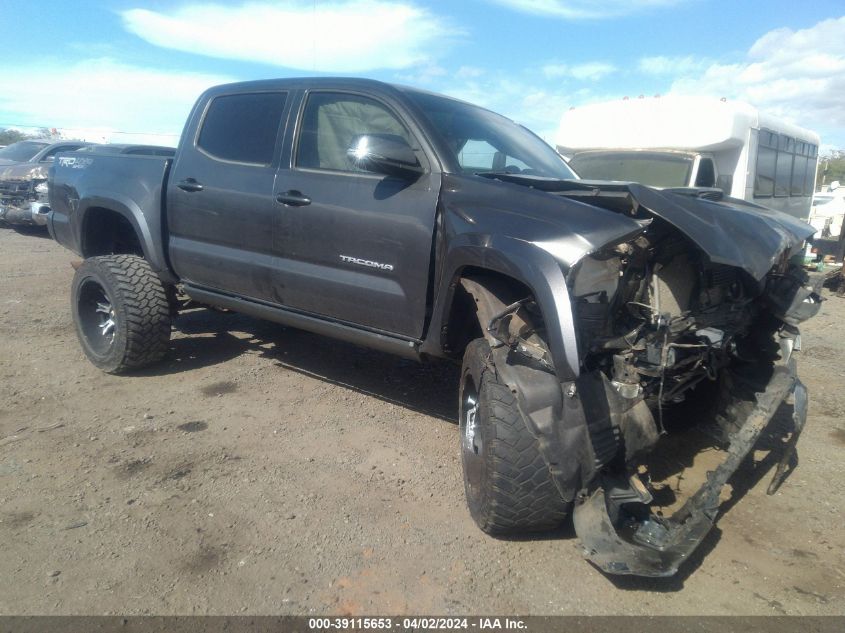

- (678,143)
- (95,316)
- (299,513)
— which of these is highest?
(678,143)

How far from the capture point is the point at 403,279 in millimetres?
3328

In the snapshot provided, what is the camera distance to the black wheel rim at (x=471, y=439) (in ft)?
9.57

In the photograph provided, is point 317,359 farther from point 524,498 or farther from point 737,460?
point 737,460

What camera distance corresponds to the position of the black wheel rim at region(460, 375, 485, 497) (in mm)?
2915

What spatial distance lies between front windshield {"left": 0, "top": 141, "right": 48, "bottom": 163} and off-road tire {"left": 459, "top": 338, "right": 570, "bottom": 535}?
15433 millimetres

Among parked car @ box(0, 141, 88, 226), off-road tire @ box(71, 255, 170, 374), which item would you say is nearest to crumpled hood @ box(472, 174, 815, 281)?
off-road tire @ box(71, 255, 170, 374)

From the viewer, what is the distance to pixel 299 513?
3023mm

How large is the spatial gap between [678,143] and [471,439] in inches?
300

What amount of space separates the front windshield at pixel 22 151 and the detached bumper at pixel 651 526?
52.3ft

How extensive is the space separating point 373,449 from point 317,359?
170cm

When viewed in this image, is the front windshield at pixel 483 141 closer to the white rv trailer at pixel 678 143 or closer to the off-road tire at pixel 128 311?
the off-road tire at pixel 128 311

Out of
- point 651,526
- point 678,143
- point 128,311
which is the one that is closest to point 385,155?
point 651,526

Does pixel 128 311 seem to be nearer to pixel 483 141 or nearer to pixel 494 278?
pixel 483 141

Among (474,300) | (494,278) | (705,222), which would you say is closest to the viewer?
(705,222)
